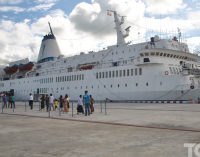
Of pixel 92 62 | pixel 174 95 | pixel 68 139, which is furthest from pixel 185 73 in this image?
pixel 68 139

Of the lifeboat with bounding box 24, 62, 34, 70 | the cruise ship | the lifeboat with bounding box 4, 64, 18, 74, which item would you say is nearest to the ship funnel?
the lifeboat with bounding box 24, 62, 34, 70

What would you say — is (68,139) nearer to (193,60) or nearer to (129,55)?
(129,55)

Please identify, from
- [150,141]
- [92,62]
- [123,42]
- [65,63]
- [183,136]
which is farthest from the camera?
[65,63]

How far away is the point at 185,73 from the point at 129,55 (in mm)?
9373

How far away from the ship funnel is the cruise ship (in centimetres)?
423

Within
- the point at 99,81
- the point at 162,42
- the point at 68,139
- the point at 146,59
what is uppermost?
the point at 162,42

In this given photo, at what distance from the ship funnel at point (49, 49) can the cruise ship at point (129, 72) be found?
4.23m

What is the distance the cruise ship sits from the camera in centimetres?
2448

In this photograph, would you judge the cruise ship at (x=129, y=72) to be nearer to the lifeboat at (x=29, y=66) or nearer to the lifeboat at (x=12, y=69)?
the lifeboat at (x=29, y=66)

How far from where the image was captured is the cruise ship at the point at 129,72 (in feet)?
80.3

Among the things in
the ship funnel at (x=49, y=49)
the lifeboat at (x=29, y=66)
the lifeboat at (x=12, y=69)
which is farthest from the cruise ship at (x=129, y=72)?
the lifeboat at (x=12, y=69)

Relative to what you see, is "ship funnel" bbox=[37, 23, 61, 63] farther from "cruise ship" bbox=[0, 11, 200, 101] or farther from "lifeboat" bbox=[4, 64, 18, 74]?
"lifeboat" bbox=[4, 64, 18, 74]

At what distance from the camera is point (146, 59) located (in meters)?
26.3

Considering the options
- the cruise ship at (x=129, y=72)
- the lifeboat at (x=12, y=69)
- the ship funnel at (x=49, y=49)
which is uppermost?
the ship funnel at (x=49, y=49)
